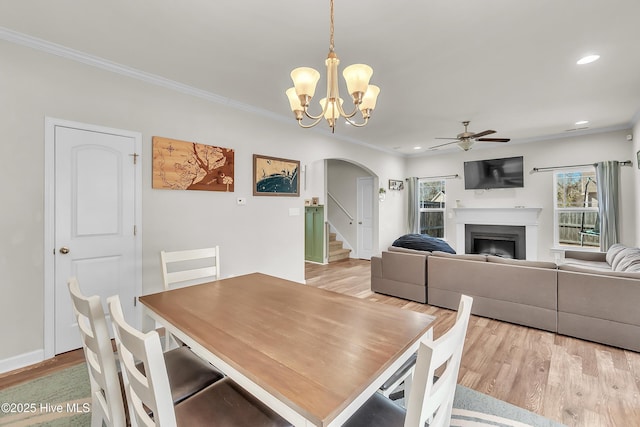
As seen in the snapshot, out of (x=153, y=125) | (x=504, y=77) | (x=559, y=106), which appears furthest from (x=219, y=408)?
(x=559, y=106)

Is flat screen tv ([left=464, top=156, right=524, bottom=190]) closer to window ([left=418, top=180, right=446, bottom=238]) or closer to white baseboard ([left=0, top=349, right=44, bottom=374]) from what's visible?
window ([left=418, top=180, right=446, bottom=238])

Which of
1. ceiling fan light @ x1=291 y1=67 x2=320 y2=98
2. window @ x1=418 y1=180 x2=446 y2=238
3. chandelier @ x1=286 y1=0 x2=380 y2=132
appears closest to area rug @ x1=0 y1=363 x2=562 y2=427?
chandelier @ x1=286 y1=0 x2=380 y2=132

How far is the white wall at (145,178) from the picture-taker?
230cm

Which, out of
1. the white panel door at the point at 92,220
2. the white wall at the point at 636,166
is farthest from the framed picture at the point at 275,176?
the white wall at the point at 636,166

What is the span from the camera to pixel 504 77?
10.1 feet

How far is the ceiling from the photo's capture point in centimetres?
199

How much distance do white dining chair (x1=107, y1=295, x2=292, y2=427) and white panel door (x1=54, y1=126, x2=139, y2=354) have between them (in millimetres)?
2076

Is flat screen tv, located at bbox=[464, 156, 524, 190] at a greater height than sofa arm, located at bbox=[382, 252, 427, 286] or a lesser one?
greater

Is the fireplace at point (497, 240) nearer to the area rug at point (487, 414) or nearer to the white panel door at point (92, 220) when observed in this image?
the area rug at point (487, 414)

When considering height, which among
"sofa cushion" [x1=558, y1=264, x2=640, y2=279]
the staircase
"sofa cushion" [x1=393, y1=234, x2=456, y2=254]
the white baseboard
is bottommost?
the white baseboard

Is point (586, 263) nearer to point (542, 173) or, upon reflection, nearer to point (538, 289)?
point (538, 289)

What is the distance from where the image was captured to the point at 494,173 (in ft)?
20.8

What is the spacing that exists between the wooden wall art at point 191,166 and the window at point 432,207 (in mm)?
5515

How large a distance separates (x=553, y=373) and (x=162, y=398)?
288 cm
